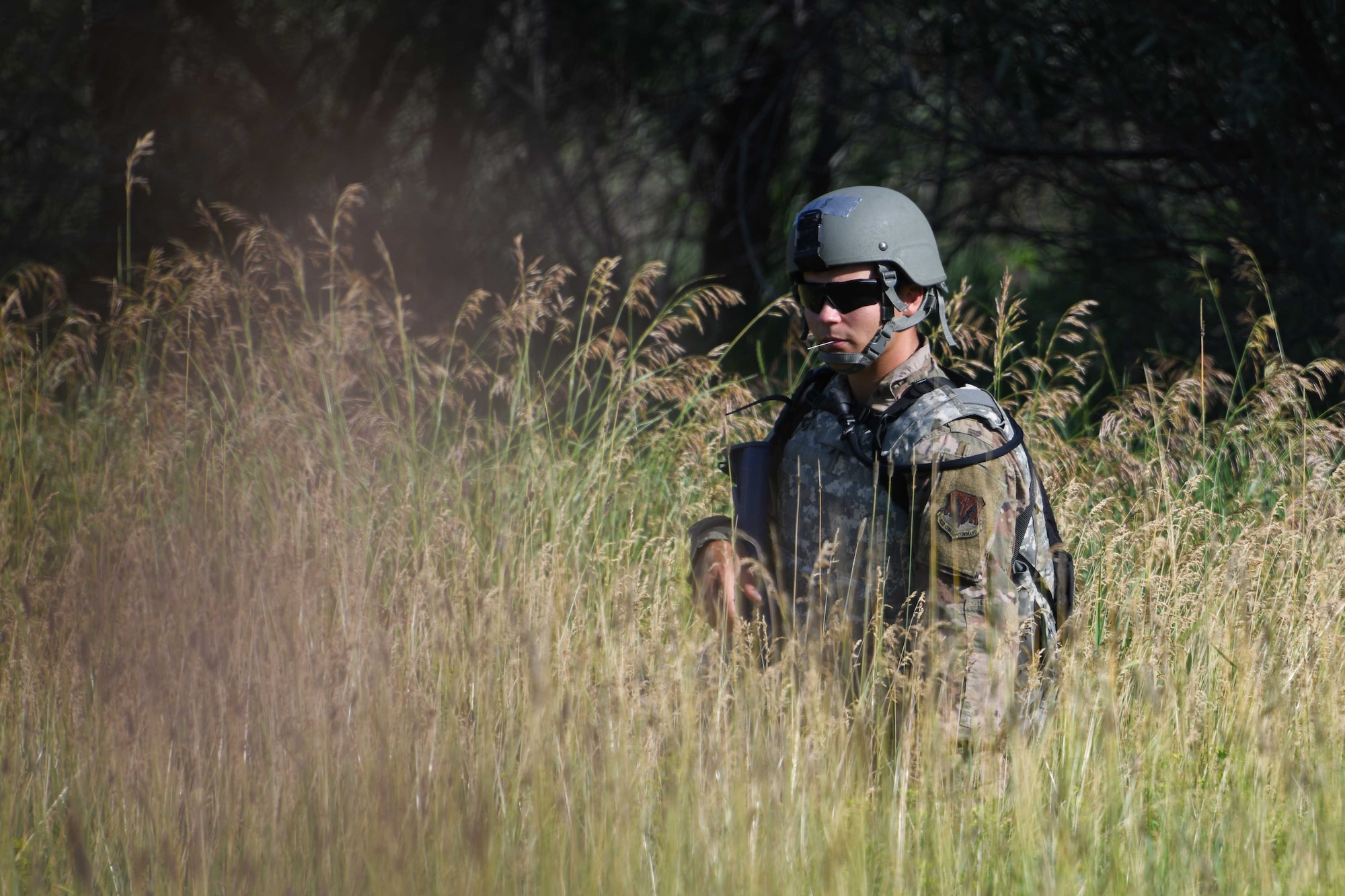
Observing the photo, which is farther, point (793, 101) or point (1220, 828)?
point (793, 101)

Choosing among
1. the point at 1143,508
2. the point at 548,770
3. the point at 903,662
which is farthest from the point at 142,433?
the point at 1143,508

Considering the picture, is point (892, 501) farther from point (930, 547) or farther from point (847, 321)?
point (847, 321)

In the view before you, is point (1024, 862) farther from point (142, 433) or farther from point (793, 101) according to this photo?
point (793, 101)

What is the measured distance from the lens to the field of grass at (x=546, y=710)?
198 cm

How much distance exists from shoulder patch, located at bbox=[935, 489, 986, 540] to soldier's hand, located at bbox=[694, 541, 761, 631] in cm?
43

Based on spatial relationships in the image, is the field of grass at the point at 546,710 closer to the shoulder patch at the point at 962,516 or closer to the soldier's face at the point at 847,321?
the shoulder patch at the point at 962,516

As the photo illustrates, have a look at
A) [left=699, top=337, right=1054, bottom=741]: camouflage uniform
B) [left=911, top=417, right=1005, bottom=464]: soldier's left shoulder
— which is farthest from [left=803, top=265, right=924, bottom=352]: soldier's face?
[left=911, top=417, right=1005, bottom=464]: soldier's left shoulder

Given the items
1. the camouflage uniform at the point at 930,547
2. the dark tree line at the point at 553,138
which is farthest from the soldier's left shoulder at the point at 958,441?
the dark tree line at the point at 553,138

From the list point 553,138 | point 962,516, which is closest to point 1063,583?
point 962,516

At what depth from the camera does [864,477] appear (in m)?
2.68

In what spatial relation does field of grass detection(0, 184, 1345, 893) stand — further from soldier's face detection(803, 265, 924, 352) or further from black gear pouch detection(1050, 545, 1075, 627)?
soldier's face detection(803, 265, 924, 352)

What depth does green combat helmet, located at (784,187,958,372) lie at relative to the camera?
2646mm

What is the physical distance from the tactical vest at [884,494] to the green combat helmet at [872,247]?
15cm

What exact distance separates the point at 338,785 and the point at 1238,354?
4.51 m
